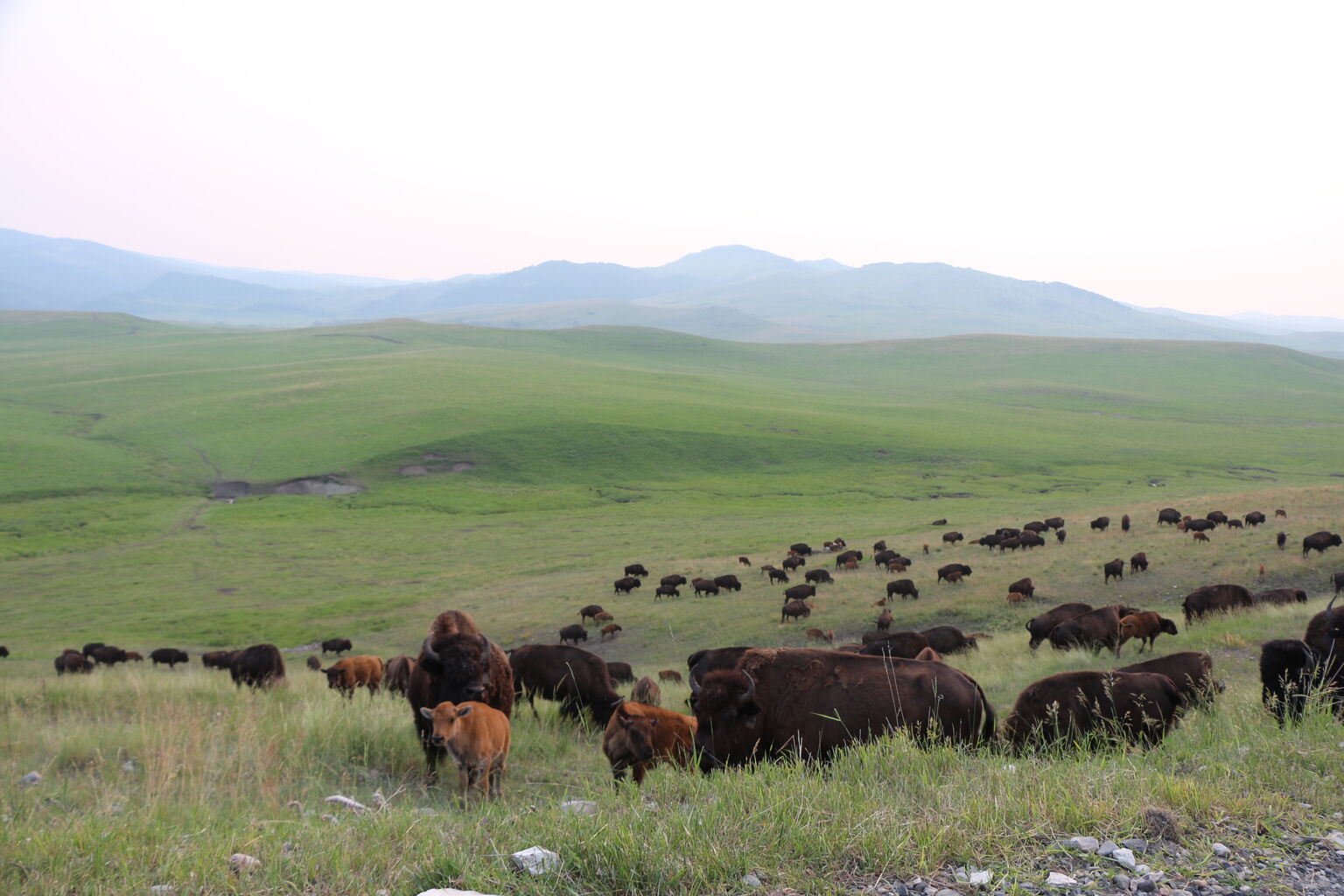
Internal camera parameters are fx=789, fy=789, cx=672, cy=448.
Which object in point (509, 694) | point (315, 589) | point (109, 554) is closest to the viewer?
point (509, 694)

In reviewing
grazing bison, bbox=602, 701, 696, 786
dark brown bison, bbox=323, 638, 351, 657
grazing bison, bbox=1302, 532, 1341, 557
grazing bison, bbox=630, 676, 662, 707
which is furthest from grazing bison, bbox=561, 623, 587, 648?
grazing bison, bbox=1302, 532, 1341, 557

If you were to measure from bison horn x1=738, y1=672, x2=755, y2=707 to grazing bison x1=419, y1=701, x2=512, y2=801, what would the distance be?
7.69 feet

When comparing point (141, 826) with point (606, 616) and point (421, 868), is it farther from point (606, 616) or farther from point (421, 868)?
point (606, 616)

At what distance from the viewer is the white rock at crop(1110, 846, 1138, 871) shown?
3.38 m

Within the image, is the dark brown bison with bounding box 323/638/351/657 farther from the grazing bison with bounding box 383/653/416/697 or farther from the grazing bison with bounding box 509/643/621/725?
the grazing bison with bounding box 509/643/621/725

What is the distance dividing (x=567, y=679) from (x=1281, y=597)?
15.0 meters

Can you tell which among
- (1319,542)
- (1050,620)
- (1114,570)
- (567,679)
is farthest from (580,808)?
(1319,542)

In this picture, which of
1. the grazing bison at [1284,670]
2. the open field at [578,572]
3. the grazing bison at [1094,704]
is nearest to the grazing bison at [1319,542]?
the open field at [578,572]

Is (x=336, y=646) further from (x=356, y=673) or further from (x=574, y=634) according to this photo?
(x=356, y=673)

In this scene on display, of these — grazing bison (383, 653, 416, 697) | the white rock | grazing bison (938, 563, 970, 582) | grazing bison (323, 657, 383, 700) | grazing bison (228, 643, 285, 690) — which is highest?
the white rock

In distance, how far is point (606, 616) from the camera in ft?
86.9

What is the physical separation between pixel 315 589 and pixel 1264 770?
3995 cm

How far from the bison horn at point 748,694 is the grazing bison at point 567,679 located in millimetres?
4767

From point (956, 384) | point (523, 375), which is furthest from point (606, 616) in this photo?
point (956, 384)
